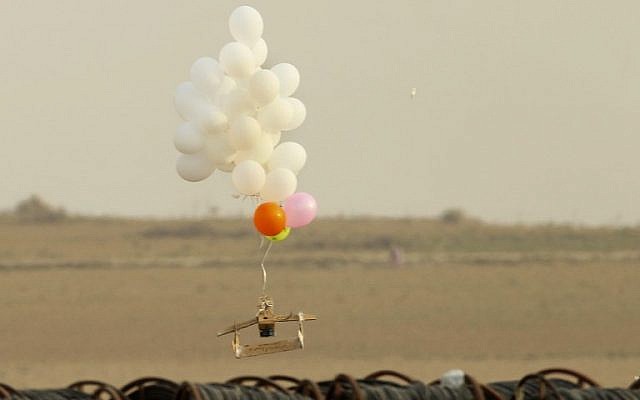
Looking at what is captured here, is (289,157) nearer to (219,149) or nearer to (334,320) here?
(219,149)

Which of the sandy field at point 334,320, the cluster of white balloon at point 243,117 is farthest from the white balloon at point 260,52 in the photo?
the sandy field at point 334,320

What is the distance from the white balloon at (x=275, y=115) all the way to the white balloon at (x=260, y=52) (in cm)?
14

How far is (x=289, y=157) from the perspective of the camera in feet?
14.5

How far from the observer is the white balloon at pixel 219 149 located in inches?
170

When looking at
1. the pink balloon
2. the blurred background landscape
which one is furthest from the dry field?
the pink balloon

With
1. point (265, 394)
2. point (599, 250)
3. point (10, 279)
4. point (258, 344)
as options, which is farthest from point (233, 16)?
point (599, 250)

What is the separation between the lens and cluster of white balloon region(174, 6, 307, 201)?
4.23m

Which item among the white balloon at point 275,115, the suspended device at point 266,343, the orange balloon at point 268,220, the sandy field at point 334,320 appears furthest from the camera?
the sandy field at point 334,320

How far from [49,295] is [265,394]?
1491cm

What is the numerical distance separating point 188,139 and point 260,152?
21 cm

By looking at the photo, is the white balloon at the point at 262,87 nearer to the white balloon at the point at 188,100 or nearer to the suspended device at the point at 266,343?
the white balloon at the point at 188,100

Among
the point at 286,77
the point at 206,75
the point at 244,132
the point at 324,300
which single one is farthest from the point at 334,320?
the point at 244,132

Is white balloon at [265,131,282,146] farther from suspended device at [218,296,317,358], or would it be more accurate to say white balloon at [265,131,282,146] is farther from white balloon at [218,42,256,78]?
suspended device at [218,296,317,358]

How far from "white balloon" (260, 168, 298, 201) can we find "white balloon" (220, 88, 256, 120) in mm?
185
